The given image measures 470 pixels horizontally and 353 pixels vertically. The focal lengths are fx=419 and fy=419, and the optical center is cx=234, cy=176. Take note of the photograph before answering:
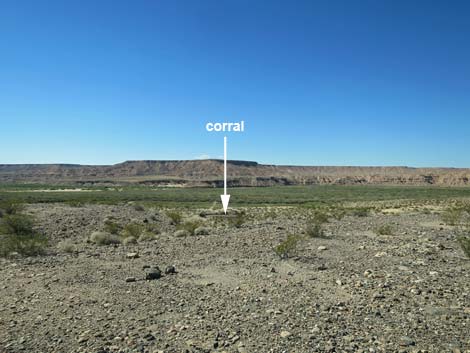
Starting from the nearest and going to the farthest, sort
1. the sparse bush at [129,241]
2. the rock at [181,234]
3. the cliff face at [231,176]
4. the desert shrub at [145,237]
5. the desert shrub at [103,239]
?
the sparse bush at [129,241]
the desert shrub at [103,239]
the desert shrub at [145,237]
the rock at [181,234]
the cliff face at [231,176]

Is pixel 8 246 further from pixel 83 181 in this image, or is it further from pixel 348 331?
pixel 83 181

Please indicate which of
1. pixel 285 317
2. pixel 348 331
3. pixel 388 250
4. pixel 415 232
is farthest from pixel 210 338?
pixel 415 232

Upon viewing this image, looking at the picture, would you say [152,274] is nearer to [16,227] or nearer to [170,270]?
[170,270]

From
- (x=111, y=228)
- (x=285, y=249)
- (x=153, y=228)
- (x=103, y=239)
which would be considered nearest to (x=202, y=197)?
(x=153, y=228)

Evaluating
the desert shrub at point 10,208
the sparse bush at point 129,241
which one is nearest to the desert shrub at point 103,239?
the sparse bush at point 129,241

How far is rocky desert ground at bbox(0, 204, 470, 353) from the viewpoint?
20.6ft

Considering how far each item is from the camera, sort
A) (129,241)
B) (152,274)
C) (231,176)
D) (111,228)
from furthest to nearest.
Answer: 1. (231,176)
2. (111,228)
3. (129,241)
4. (152,274)

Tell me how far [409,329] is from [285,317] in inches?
77.7

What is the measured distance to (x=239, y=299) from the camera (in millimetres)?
8430

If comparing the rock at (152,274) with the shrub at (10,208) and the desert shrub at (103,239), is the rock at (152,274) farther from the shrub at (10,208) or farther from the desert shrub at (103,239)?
the shrub at (10,208)

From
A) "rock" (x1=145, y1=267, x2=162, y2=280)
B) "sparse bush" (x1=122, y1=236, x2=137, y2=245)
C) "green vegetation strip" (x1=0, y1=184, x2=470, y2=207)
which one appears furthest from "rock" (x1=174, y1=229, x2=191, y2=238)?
"green vegetation strip" (x1=0, y1=184, x2=470, y2=207)

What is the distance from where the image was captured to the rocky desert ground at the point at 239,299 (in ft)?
20.6

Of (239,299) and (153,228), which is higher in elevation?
(239,299)

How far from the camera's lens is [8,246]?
1405 cm
